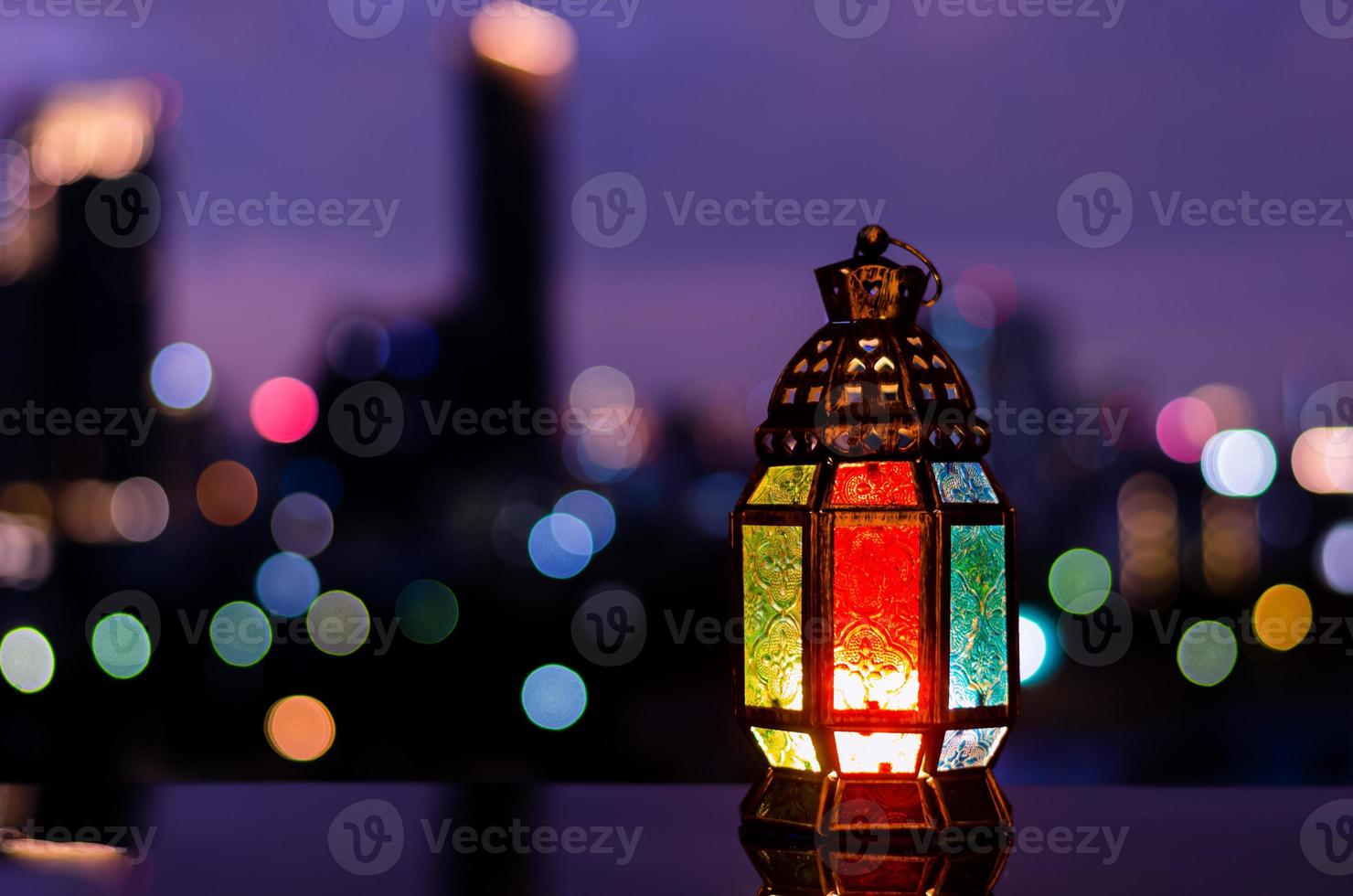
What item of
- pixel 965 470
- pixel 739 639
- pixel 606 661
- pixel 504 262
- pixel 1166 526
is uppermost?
pixel 504 262

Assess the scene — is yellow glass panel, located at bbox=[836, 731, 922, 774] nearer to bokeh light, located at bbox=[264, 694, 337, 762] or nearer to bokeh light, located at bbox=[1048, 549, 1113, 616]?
bokeh light, located at bbox=[264, 694, 337, 762]

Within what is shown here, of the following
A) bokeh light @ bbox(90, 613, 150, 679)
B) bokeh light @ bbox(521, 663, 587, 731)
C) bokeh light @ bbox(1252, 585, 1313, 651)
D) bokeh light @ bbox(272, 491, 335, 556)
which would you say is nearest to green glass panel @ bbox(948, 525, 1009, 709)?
bokeh light @ bbox(1252, 585, 1313, 651)

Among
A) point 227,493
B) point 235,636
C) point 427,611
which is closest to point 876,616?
point 235,636

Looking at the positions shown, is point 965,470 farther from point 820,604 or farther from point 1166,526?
point 1166,526

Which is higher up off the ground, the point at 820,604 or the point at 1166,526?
the point at 820,604

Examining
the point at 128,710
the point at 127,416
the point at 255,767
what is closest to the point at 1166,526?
the point at 255,767

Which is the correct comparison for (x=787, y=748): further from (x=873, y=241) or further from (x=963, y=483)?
(x=873, y=241)
